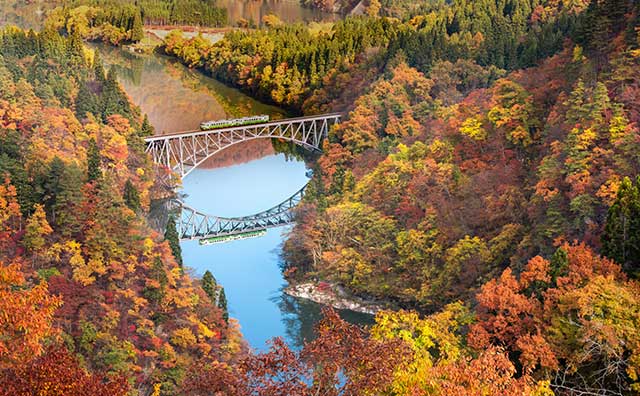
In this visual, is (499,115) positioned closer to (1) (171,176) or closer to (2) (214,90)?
(1) (171,176)

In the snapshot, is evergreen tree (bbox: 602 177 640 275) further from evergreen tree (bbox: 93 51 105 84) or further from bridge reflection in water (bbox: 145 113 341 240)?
evergreen tree (bbox: 93 51 105 84)

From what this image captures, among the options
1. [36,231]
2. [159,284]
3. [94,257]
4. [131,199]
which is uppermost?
[36,231]

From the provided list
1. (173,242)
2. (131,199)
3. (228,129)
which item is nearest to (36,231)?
(173,242)

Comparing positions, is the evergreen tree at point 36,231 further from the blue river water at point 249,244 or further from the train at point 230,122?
the train at point 230,122

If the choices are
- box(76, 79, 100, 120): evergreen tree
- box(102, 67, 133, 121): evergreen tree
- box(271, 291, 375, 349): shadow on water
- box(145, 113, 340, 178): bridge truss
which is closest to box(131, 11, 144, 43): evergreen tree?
box(145, 113, 340, 178): bridge truss

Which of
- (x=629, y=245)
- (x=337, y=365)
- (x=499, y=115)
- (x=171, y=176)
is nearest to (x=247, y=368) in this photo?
(x=337, y=365)

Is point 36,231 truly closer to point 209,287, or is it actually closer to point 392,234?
point 209,287

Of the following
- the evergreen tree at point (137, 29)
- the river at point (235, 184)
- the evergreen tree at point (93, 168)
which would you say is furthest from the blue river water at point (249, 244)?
the evergreen tree at point (137, 29)
